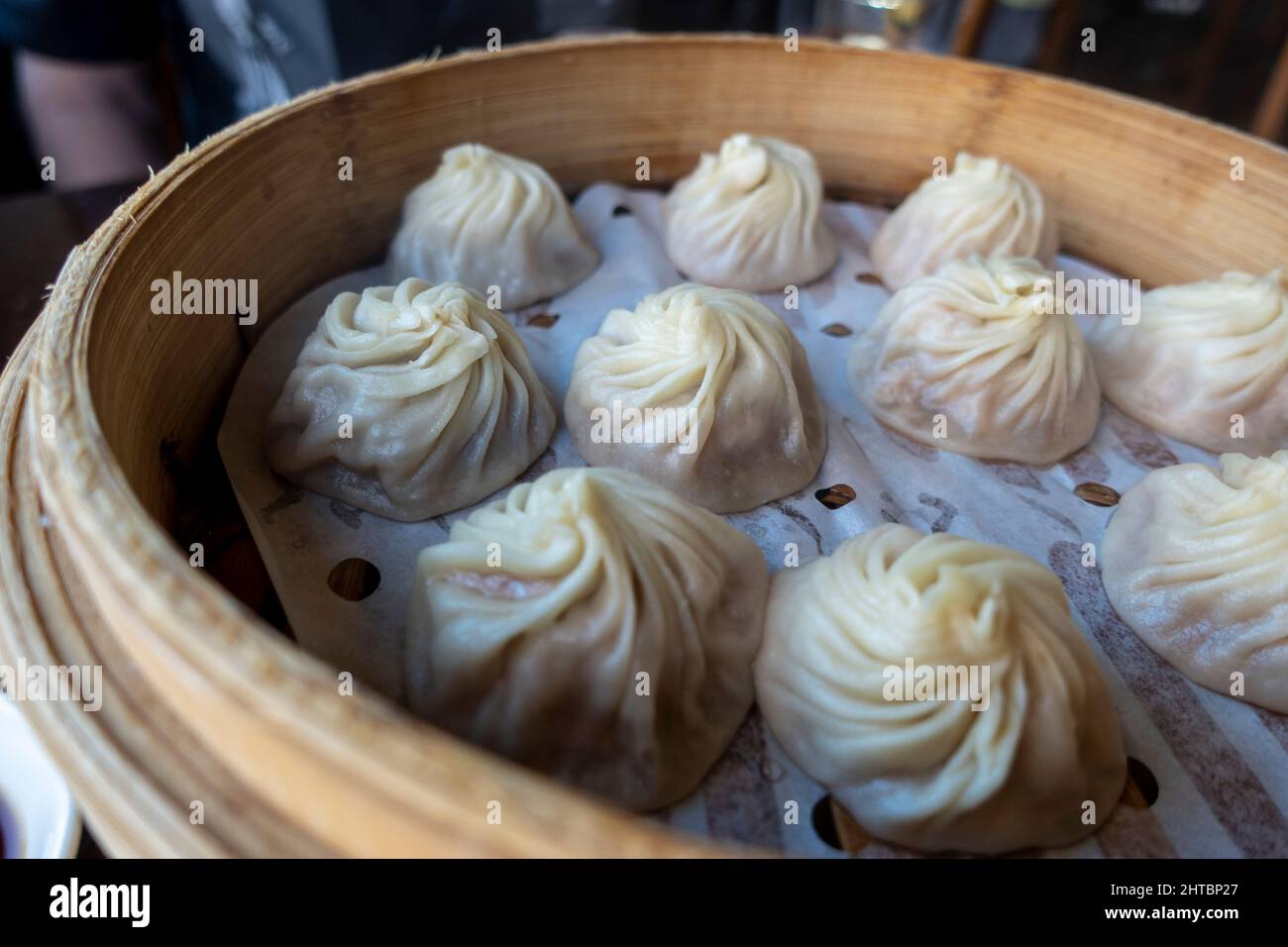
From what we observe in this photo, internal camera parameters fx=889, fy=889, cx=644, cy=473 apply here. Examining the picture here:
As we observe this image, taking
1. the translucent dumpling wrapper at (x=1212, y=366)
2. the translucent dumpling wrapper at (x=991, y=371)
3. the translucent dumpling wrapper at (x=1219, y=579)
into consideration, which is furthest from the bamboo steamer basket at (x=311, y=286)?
the translucent dumpling wrapper at (x=1219, y=579)

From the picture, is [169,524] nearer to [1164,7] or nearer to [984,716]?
[984,716]

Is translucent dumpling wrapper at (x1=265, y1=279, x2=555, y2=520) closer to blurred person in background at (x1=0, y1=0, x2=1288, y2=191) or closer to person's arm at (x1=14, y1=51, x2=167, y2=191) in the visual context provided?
blurred person in background at (x1=0, y1=0, x2=1288, y2=191)

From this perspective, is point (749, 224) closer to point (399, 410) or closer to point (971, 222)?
point (971, 222)

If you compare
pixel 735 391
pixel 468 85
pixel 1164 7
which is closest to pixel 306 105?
pixel 468 85

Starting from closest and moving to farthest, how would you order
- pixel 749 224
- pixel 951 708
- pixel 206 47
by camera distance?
pixel 951 708 → pixel 749 224 → pixel 206 47

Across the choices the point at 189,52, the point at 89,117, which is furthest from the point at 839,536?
the point at 89,117

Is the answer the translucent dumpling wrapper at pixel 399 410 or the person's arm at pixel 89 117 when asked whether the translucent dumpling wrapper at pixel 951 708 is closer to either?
the translucent dumpling wrapper at pixel 399 410
